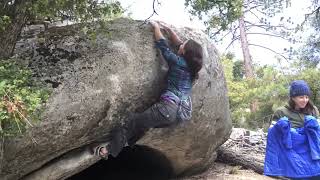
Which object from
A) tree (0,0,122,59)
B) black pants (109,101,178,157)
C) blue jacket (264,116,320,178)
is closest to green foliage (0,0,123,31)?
tree (0,0,122,59)

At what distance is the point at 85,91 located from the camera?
625cm

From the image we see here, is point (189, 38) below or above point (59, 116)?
above

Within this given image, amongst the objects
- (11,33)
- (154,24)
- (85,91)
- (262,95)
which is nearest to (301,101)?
(154,24)

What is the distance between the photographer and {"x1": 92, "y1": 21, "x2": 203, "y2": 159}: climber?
21.6 ft

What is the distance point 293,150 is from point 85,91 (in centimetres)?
289

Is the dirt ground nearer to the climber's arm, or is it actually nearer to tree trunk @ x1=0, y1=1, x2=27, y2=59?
the climber's arm

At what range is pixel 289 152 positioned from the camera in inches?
240

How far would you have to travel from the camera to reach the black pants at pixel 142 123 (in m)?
6.55

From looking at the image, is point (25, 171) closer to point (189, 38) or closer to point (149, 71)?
point (149, 71)

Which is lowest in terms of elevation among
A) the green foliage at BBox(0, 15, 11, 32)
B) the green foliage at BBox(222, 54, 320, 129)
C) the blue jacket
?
the green foliage at BBox(222, 54, 320, 129)

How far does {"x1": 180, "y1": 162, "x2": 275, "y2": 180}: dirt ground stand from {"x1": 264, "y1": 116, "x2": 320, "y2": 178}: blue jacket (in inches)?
98.3

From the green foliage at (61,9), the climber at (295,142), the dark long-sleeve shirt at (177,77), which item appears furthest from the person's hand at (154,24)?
the climber at (295,142)

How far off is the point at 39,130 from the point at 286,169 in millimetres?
3229

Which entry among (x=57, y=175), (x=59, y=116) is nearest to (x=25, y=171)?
(x=57, y=175)
